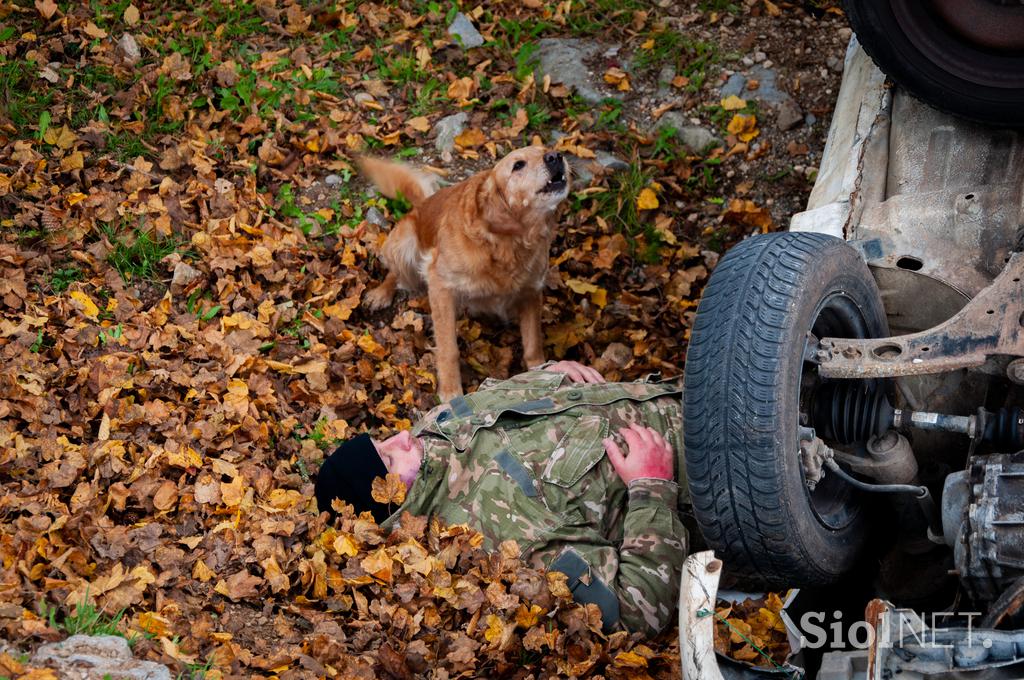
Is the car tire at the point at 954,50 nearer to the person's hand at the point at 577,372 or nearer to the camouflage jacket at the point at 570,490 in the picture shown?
the camouflage jacket at the point at 570,490

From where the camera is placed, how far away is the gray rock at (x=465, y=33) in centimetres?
738

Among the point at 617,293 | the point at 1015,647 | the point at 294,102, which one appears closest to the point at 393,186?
the point at 294,102

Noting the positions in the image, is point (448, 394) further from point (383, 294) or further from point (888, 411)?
point (888, 411)

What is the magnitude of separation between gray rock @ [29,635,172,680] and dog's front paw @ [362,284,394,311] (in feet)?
9.91

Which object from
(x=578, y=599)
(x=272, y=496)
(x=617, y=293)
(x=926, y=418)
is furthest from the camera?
(x=617, y=293)

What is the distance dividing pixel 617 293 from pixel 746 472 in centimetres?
300

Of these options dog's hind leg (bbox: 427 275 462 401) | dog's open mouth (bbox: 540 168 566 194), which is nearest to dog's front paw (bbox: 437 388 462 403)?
dog's hind leg (bbox: 427 275 462 401)

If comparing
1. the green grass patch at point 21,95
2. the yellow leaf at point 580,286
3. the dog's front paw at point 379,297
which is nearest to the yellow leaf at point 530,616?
the yellow leaf at point 580,286

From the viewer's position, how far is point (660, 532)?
420cm

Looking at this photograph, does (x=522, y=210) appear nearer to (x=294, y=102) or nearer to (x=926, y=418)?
(x=294, y=102)

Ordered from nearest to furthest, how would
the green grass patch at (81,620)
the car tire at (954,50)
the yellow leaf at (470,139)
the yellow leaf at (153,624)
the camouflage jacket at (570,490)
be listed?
the green grass patch at (81,620), the yellow leaf at (153,624), the camouflage jacket at (570,490), the car tire at (954,50), the yellow leaf at (470,139)

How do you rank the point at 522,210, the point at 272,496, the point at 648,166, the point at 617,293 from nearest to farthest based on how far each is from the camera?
the point at 272,496, the point at 522,210, the point at 617,293, the point at 648,166

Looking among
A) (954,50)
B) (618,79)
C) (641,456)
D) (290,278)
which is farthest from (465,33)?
(641,456)

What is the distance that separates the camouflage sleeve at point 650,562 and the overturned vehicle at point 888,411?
31cm
